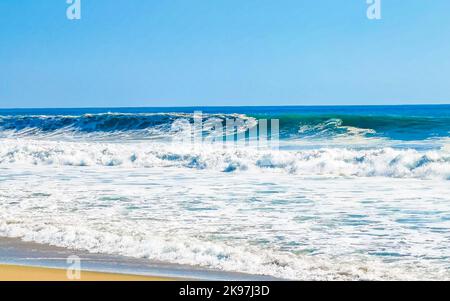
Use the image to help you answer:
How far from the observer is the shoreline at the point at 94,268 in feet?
17.1

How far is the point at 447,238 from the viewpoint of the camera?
6488 millimetres

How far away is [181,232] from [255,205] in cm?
197

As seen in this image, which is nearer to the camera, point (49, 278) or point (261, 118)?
point (49, 278)

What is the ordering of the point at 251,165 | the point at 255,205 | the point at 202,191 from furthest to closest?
the point at 251,165 → the point at 202,191 → the point at 255,205

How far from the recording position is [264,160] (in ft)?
50.2

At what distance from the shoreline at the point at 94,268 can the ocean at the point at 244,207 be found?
0.55 feet

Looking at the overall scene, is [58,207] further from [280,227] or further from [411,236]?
[411,236]

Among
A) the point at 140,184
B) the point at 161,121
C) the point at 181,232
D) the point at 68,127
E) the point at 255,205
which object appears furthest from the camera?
the point at 68,127

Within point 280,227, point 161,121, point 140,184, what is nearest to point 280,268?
point 280,227

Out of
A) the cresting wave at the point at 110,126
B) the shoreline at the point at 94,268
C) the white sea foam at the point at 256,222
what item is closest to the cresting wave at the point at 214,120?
the cresting wave at the point at 110,126

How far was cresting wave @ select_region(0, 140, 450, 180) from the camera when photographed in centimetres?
1324

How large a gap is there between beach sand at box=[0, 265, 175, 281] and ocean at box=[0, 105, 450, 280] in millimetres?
701

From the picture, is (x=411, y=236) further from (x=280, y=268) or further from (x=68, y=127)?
(x=68, y=127)

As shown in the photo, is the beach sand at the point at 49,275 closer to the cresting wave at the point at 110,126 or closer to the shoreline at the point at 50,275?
the shoreline at the point at 50,275
